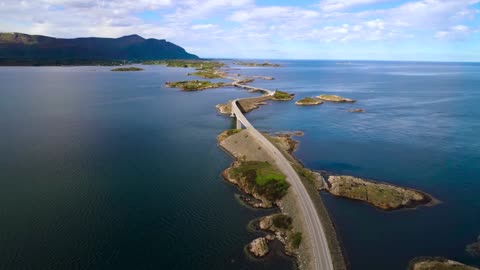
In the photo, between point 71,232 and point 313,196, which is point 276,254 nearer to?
point 313,196

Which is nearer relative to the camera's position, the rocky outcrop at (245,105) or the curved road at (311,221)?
the curved road at (311,221)

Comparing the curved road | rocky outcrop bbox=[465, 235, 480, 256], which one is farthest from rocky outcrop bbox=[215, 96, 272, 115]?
rocky outcrop bbox=[465, 235, 480, 256]

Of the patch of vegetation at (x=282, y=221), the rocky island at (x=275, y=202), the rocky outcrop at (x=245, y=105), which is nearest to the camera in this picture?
the rocky island at (x=275, y=202)

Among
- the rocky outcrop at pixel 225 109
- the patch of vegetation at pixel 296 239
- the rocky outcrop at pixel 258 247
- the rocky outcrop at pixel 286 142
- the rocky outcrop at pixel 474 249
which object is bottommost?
the rocky outcrop at pixel 474 249

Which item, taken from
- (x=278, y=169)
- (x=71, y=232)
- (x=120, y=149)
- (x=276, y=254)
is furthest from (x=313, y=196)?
(x=120, y=149)

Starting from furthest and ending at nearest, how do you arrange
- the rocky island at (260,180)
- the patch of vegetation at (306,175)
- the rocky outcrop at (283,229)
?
the patch of vegetation at (306,175) → the rocky island at (260,180) → the rocky outcrop at (283,229)

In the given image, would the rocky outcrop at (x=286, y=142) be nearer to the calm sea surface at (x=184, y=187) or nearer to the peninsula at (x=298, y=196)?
the calm sea surface at (x=184, y=187)

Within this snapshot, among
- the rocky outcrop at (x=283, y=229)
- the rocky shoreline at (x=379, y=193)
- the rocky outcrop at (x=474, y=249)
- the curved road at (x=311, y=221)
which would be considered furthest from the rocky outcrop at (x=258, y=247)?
the rocky outcrop at (x=474, y=249)
